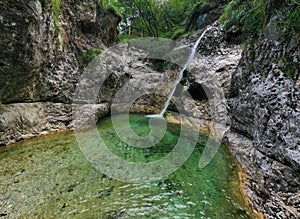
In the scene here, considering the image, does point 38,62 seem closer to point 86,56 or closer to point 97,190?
point 86,56

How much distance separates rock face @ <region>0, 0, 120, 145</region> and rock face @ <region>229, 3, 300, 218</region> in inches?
232

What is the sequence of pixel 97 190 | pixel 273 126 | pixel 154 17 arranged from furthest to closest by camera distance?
pixel 154 17 → pixel 273 126 → pixel 97 190

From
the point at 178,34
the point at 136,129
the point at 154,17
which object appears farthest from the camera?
the point at 154,17

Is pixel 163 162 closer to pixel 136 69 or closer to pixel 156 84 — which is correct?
pixel 156 84

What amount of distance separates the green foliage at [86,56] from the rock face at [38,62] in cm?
5

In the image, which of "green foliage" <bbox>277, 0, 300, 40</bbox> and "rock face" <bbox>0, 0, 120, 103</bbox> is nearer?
"green foliage" <bbox>277, 0, 300, 40</bbox>

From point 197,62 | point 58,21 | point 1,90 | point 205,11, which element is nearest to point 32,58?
point 1,90

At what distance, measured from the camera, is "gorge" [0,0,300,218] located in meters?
2.97

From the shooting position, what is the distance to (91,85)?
835 centimetres

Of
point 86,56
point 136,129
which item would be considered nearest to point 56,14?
point 86,56

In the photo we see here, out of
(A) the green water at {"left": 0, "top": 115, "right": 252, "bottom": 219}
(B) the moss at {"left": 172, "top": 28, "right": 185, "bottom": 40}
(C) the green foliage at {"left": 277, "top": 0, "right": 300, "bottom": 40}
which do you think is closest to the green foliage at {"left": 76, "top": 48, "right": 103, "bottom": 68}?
(A) the green water at {"left": 0, "top": 115, "right": 252, "bottom": 219}

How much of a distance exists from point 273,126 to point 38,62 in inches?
248

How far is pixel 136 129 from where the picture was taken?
7.80 meters

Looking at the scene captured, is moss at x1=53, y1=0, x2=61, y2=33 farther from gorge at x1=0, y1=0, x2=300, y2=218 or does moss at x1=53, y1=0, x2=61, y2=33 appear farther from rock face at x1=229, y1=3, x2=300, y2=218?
rock face at x1=229, y1=3, x2=300, y2=218
